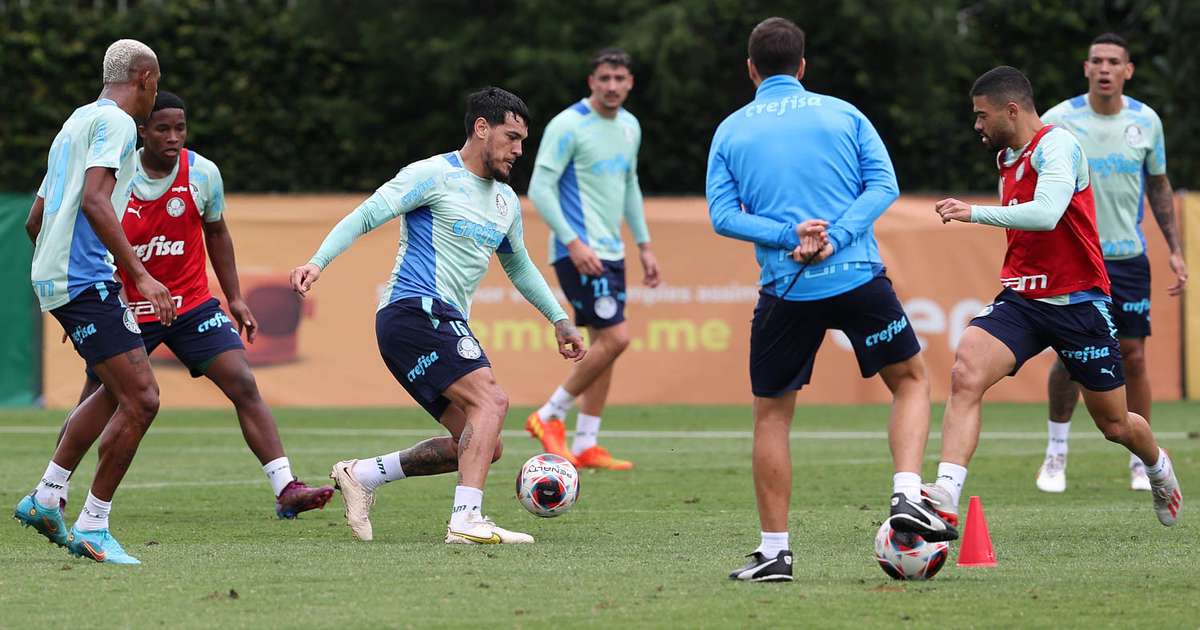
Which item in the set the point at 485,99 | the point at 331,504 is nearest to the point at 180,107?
the point at 485,99

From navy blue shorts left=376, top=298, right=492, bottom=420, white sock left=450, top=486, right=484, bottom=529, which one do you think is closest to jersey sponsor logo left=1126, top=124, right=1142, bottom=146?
navy blue shorts left=376, top=298, right=492, bottom=420

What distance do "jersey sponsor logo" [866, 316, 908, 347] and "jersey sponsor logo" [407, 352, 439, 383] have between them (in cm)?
218

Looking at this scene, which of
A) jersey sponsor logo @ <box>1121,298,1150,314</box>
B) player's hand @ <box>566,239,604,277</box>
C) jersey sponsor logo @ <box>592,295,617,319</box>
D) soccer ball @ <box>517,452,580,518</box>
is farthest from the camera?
jersey sponsor logo @ <box>592,295,617,319</box>

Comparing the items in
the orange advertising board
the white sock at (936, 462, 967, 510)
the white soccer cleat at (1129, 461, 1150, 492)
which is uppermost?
the white sock at (936, 462, 967, 510)

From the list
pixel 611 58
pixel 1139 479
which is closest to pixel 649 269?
pixel 611 58

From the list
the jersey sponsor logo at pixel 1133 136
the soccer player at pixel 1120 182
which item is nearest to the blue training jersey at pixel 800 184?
the soccer player at pixel 1120 182

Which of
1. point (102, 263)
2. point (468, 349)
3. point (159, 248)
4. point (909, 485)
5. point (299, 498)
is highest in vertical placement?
point (102, 263)

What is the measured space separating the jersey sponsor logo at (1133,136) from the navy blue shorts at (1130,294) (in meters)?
0.66

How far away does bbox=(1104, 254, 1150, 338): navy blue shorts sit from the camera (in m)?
10.5

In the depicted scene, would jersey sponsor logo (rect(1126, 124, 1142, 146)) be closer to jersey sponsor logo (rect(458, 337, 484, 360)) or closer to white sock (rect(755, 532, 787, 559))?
jersey sponsor logo (rect(458, 337, 484, 360))

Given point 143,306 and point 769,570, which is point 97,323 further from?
point 769,570

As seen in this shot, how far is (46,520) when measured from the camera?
782cm

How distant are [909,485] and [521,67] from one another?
14.9 m

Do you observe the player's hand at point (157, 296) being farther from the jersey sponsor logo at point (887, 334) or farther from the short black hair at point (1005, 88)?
the short black hair at point (1005, 88)
